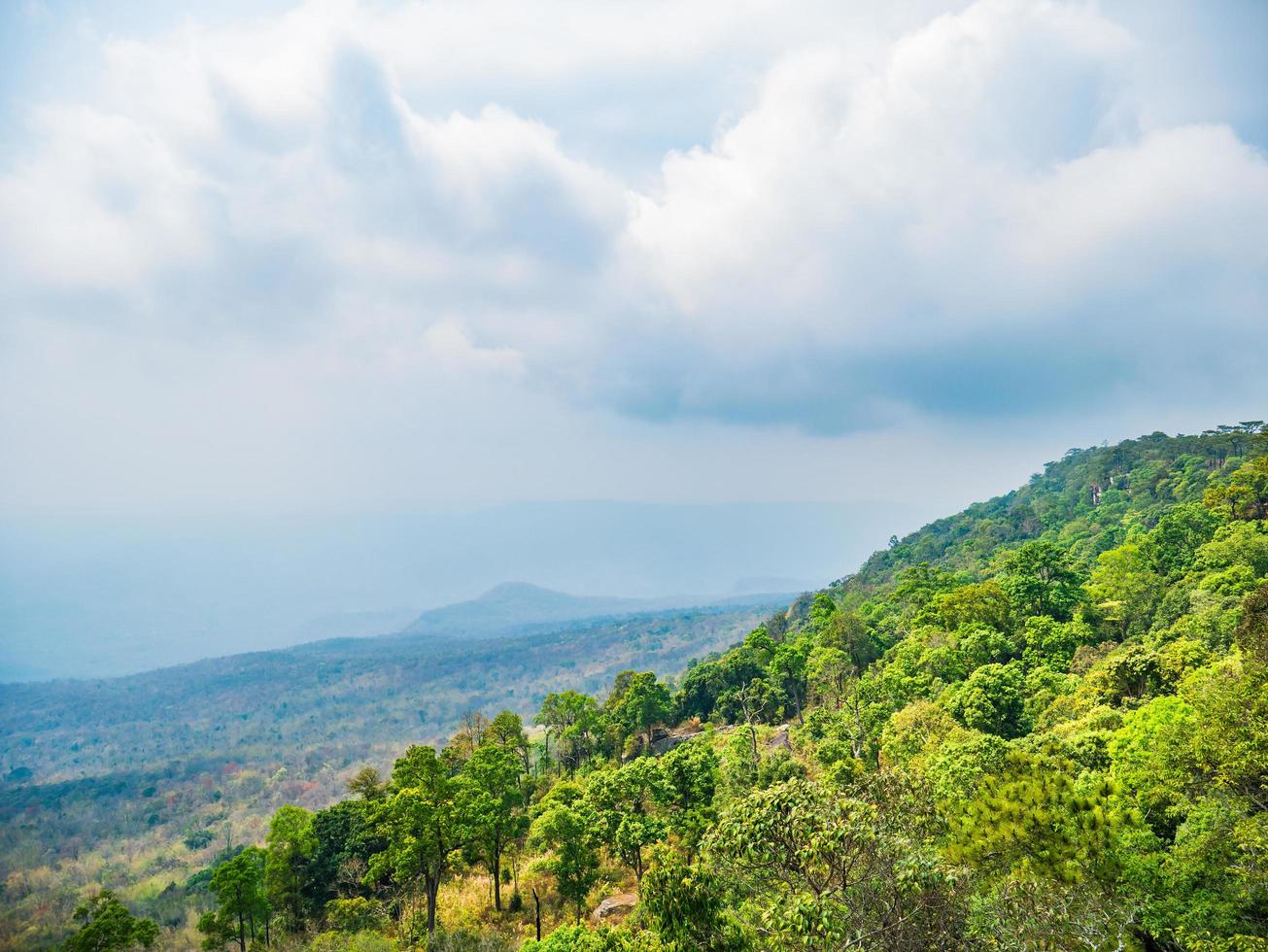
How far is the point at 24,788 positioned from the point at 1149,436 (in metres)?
215

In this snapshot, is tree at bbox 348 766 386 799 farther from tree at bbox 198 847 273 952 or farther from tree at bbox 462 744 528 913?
tree at bbox 462 744 528 913

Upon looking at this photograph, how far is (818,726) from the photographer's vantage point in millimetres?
36875

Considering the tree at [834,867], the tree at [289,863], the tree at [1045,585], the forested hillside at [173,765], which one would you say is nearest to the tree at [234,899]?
the tree at [289,863]

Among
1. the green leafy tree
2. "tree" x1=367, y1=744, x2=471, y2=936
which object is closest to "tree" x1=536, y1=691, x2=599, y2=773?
"tree" x1=367, y1=744, x2=471, y2=936

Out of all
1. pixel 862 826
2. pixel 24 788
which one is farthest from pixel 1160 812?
pixel 24 788

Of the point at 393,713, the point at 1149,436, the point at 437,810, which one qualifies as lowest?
the point at 393,713

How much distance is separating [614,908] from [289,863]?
1809 centimetres

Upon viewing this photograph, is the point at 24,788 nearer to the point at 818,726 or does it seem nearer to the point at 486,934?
the point at 486,934

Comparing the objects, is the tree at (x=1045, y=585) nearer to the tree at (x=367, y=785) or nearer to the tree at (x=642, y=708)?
the tree at (x=642, y=708)

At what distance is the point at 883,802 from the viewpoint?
1578 cm

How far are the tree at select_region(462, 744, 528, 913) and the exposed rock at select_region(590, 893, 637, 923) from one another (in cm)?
526

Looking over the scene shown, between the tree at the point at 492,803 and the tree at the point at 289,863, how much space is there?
9.93 meters

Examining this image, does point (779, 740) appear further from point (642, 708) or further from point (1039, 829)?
point (1039, 829)

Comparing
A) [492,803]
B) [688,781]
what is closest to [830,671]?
[688,781]
